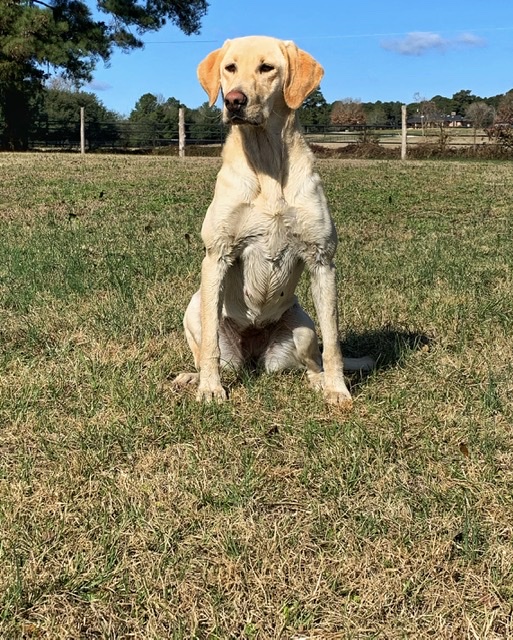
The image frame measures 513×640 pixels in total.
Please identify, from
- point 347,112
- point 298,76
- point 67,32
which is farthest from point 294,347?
point 347,112

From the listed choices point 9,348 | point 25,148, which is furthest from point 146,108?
point 9,348

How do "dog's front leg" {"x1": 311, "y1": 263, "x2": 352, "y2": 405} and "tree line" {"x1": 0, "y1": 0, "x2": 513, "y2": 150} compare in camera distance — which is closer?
"dog's front leg" {"x1": 311, "y1": 263, "x2": 352, "y2": 405}

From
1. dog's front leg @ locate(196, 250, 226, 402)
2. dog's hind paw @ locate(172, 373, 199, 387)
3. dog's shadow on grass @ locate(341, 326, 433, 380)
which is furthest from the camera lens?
dog's shadow on grass @ locate(341, 326, 433, 380)

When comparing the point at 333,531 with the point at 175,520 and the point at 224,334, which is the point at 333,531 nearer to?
the point at 175,520

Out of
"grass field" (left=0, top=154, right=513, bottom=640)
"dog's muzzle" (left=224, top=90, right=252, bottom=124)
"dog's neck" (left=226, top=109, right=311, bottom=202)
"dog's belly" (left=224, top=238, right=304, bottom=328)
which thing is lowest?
"grass field" (left=0, top=154, right=513, bottom=640)

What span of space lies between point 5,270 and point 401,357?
123 inches

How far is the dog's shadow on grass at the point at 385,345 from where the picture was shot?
3465 millimetres

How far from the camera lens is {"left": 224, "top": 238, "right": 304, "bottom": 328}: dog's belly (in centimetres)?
291

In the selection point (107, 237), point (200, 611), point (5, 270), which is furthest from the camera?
point (107, 237)

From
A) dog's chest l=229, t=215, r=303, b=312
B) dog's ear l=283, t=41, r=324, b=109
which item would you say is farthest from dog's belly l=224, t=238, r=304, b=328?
dog's ear l=283, t=41, r=324, b=109

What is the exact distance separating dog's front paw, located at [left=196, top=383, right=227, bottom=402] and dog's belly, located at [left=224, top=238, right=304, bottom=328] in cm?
41

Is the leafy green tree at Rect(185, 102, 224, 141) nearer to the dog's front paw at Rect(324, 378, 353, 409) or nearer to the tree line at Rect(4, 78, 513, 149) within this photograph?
A: the tree line at Rect(4, 78, 513, 149)

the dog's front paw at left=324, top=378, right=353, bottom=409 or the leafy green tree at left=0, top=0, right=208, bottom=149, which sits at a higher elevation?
the leafy green tree at left=0, top=0, right=208, bottom=149

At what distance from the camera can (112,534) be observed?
1942mm
